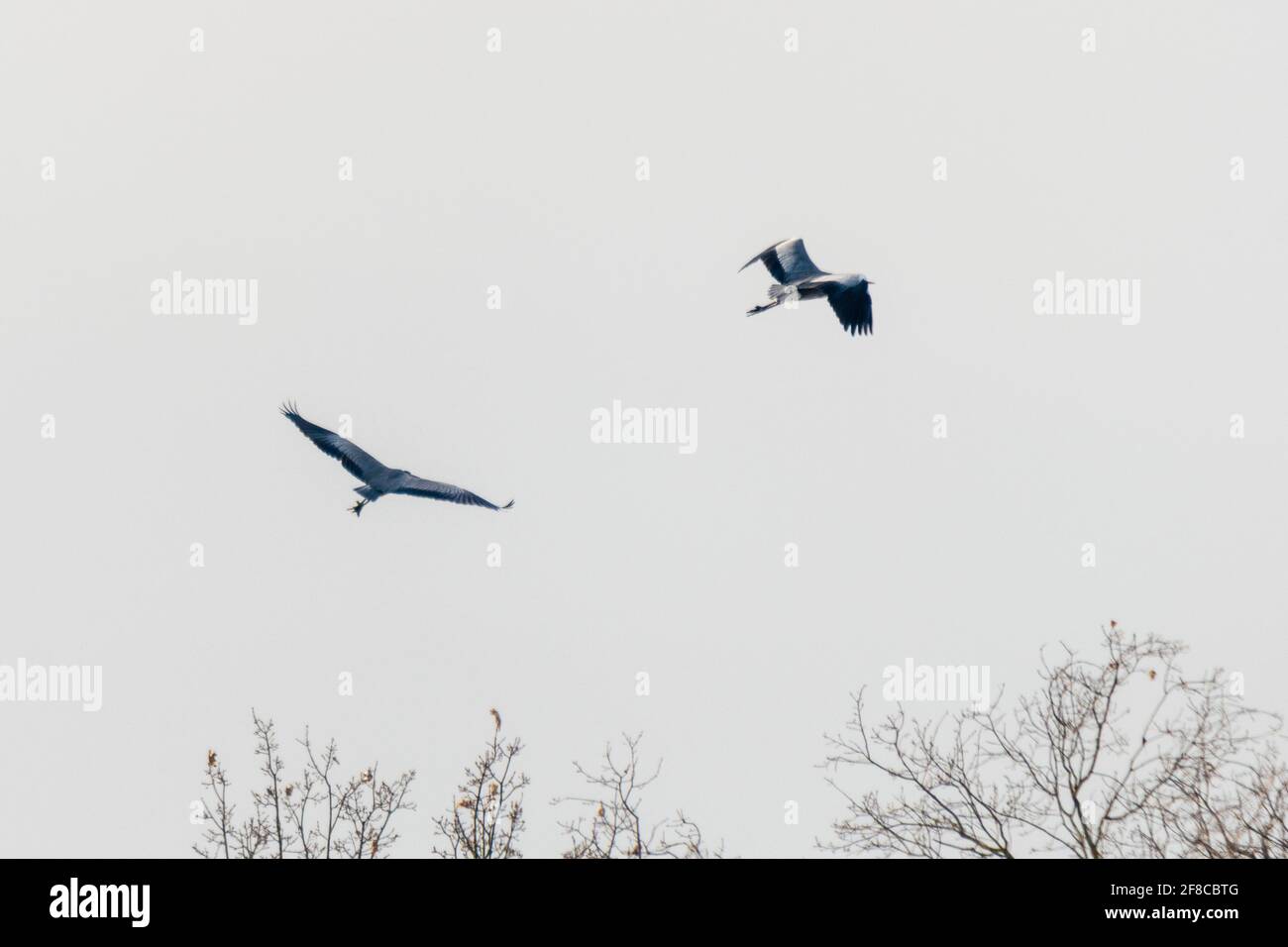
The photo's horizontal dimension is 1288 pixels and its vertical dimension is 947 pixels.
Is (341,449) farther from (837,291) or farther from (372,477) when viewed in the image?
(837,291)

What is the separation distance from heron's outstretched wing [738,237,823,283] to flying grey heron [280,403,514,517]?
5621 millimetres

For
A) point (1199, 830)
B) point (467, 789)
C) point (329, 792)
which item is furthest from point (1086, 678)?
point (329, 792)

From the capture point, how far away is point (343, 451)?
2372 centimetres

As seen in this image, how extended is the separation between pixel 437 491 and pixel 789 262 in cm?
628

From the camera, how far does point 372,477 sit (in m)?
23.5

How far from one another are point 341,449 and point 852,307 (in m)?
7.30

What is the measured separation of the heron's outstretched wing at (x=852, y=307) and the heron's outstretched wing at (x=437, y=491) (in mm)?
5949

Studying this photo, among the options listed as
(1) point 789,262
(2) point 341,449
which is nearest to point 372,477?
(2) point 341,449

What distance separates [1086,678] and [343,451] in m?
9.99

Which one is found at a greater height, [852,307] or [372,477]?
[852,307]

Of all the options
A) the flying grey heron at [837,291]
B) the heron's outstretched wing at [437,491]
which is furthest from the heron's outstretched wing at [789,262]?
the heron's outstretched wing at [437,491]

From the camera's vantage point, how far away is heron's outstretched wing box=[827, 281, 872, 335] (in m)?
24.9

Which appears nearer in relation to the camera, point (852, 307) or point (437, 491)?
point (437, 491)
